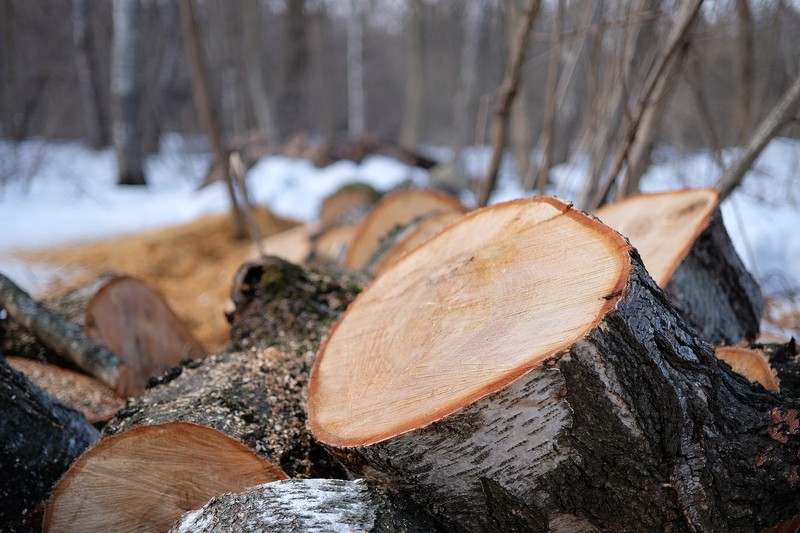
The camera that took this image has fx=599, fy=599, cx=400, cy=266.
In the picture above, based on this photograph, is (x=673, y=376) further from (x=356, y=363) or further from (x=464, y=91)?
(x=464, y=91)

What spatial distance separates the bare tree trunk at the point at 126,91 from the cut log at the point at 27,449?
8162mm

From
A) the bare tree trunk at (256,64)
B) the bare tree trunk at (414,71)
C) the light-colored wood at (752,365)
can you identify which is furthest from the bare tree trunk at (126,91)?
the light-colored wood at (752,365)

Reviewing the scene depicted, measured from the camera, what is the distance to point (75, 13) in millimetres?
9797

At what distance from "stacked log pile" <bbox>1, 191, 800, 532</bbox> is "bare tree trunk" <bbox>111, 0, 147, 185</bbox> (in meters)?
8.30

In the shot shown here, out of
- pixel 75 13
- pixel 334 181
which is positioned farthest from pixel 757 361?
pixel 75 13

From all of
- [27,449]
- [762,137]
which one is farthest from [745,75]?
[27,449]

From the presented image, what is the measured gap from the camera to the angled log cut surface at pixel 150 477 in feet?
4.40

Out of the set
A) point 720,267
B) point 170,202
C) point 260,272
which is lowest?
point 170,202

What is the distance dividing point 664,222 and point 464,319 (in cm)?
100

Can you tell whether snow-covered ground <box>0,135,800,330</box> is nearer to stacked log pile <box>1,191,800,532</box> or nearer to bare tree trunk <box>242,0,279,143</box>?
bare tree trunk <box>242,0,279,143</box>

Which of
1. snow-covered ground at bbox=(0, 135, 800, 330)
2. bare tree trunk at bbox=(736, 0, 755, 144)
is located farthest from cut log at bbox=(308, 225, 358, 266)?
bare tree trunk at bbox=(736, 0, 755, 144)

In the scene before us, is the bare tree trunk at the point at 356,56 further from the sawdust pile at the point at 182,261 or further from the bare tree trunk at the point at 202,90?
the bare tree trunk at the point at 202,90

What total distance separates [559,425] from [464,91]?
11.8 metres

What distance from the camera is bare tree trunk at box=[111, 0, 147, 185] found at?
8.30m
